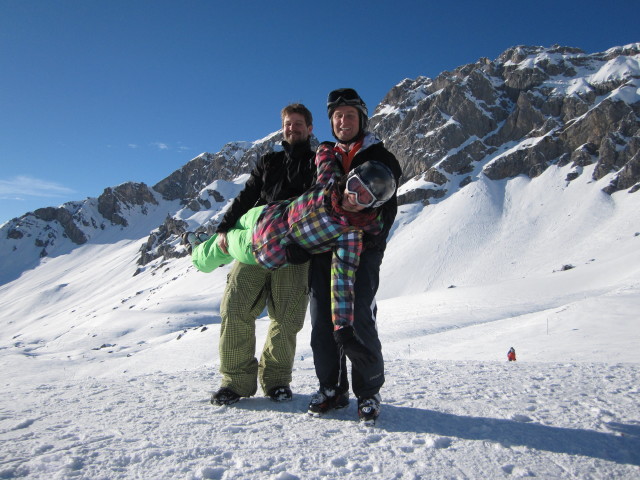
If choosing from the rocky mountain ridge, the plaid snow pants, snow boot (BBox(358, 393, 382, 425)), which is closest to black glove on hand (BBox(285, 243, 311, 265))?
the plaid snow pants

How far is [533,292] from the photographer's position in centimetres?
3784

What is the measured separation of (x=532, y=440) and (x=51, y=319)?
434 ft

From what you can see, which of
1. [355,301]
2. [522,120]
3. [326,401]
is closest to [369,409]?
[326,401]

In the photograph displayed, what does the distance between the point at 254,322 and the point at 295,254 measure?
1.11 metres

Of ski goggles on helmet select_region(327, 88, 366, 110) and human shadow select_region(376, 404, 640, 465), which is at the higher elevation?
ski goggles on helmet select_region(327, 88, 366, 110)

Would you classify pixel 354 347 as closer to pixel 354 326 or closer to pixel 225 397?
pixel 354 326

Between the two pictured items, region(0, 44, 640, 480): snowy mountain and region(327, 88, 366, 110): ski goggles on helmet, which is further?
region(327, 88, 366, 110): ski goggles on helmet

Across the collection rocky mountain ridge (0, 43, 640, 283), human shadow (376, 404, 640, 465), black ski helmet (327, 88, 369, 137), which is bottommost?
human shadow (376, 404, 640, 465)

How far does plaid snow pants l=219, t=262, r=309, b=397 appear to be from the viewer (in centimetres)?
441

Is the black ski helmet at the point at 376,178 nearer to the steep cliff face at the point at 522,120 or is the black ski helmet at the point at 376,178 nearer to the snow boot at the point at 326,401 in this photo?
the snow boot at the point at 326,401

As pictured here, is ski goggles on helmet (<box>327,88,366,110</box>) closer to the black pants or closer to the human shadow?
the black pants

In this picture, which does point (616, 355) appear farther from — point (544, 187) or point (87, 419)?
point (544, 187)

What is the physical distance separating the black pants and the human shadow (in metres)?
0.42

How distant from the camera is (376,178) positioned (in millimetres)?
3350
